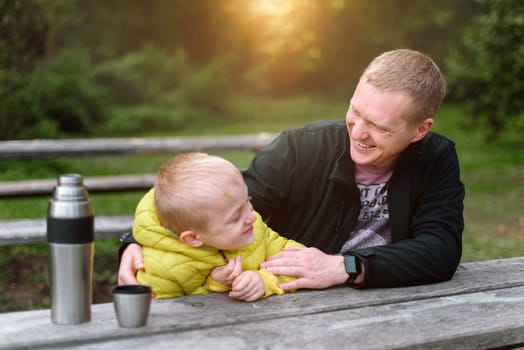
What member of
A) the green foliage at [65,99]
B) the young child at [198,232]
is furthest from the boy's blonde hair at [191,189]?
the green foliage at [65,99]

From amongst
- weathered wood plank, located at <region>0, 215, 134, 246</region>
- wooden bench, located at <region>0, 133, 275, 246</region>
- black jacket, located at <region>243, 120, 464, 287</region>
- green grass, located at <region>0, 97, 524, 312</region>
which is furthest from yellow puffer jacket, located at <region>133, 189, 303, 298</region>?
wooden bench, located at <region>0, 133, 275, 246</region>

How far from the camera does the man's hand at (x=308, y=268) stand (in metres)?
2.09

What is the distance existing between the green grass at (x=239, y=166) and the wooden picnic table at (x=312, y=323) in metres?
3.09

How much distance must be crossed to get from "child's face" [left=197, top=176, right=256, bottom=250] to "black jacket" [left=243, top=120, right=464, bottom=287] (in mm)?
556

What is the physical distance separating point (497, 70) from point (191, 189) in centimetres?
936

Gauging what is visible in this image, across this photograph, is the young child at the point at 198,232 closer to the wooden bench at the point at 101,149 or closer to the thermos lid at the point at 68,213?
the thermos lid at the point at 68,213

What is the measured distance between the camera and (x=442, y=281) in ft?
7.38

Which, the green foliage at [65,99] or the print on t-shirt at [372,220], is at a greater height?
the print on t-shirt at [372,220]

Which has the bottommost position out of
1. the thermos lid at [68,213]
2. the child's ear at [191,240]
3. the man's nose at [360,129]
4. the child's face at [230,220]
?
the child's ear at [191,240]

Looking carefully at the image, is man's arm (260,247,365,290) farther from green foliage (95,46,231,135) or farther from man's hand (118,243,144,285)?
green foliage (95,46,231,135)

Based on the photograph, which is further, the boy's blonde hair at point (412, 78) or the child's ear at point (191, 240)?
the boy's blonde hair at point (412, 78)

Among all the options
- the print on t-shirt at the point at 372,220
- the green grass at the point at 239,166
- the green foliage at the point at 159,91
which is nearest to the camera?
the print on t-shirt at the point at 372,220

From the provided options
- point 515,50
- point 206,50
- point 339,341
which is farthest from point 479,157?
point 206,50

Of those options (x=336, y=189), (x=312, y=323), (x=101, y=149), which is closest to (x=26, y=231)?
(x=101, y=149)
